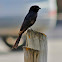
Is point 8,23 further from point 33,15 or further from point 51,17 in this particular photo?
point 33,15

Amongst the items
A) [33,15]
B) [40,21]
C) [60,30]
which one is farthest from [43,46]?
[60,30]

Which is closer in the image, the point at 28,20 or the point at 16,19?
the point at 28,20

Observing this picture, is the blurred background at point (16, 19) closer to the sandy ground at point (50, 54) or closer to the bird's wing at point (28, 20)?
the sandy ground at point (50, 54)

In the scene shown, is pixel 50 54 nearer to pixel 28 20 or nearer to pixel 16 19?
pixel 16 19

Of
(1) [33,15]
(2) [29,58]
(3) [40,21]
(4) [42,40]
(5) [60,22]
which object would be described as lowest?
(2) [29,58]

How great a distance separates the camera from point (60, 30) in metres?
8.64

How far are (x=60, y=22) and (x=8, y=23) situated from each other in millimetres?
4752

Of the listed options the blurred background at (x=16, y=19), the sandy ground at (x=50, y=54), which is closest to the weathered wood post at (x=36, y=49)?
the blurred background at (x=16, y=19)

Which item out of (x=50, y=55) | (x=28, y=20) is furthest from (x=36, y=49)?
(x=50, y=55)

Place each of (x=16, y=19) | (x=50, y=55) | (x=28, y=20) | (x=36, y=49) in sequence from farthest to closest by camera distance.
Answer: (x=50, y=55), (x=16, y=19), (x=28, y=20), (x=36, y=49)

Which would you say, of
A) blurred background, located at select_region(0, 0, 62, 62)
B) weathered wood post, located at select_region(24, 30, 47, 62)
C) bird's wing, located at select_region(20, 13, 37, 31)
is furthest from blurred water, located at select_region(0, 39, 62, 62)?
weathered wood post, located at select_region(24, 30, 47, 62)

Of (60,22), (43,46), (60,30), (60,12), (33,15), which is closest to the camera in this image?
(43,46)

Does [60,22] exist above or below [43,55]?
above

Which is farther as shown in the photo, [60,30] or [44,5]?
[60,30]
